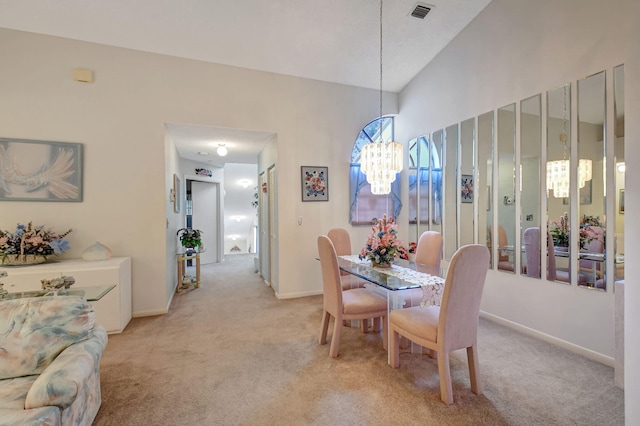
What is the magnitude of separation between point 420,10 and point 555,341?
3.62m

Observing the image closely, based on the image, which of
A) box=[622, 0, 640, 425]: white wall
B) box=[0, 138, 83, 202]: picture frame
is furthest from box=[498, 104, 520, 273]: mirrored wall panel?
box=[0, 138, 83, 202]: picture frame

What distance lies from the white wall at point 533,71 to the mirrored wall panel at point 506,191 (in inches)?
5.3

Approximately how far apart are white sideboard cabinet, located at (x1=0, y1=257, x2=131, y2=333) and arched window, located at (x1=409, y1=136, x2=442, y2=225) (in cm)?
390

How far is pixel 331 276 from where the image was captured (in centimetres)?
247

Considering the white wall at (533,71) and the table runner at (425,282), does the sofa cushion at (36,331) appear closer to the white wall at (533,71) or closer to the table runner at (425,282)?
the table runner at (425,282)

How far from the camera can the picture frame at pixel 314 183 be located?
4.30m

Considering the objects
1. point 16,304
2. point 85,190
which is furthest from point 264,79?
point 16,304

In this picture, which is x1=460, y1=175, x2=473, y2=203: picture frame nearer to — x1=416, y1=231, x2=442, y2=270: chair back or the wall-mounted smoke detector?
x1=416, y1=231, x2=442, y2=270: chair back

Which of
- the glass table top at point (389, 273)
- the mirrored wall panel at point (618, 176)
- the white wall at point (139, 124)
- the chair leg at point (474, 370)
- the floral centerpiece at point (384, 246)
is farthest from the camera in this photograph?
the white wall at point (139, 124)

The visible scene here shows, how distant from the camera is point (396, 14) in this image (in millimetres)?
3318

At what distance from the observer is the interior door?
6.87m

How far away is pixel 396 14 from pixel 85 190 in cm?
403

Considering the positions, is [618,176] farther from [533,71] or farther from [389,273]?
[389,273]

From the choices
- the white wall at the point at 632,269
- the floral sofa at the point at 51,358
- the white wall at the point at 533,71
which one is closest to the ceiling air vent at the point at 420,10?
the white wall at the point at 533,71
